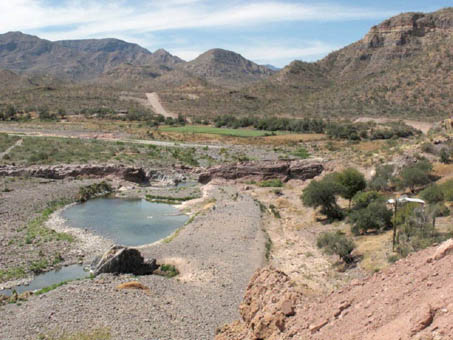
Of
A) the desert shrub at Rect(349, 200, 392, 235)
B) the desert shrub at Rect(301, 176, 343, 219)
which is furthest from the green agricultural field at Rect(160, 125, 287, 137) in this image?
the desert shrub at Rect(349, 200, 392, 235)

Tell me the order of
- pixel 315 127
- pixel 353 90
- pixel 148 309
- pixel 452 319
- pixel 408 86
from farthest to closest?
pixel 353 90
pixel 408 86
pixel 315 127
pixel 148 309
pixel 452 319

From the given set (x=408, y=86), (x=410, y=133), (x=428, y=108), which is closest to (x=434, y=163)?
(x=410, y=133)

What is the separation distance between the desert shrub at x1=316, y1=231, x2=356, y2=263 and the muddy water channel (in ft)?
33.4

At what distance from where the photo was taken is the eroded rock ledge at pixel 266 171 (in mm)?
43250

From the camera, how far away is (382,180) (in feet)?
103

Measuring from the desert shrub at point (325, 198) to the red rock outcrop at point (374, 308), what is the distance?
18.4 meters

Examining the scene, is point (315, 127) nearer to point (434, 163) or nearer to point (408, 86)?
point (408, 86)

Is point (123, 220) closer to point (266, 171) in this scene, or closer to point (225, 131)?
point (266, 171)

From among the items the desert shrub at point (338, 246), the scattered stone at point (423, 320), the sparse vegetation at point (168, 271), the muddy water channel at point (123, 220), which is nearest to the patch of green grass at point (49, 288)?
the muddy water channel at point (123, 220)

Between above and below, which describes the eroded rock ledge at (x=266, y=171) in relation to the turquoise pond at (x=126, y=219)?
above

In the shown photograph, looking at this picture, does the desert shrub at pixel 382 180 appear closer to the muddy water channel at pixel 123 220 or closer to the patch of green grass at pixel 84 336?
the muddy water channel at pixel 123 220

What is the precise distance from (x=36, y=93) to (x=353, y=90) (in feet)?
257

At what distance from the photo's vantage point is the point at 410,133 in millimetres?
66000

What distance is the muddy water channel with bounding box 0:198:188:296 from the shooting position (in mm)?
26781
